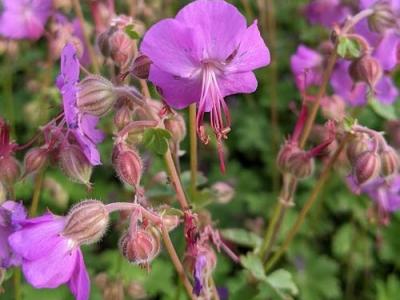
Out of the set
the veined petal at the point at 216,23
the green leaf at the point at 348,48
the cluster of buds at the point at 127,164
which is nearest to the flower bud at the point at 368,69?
the green leaf at the point at 348,48

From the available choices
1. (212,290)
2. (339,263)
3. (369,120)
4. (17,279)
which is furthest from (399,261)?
(17,279)

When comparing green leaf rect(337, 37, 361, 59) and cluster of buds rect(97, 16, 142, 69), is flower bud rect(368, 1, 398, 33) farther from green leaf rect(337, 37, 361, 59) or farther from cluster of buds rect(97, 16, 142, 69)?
cluster of buds rect(97, 16, 142, 69)

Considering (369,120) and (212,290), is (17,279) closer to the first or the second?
(212,290)

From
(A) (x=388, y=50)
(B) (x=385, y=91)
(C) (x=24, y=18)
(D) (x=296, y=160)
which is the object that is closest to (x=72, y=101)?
(D) (x=296, y=160)

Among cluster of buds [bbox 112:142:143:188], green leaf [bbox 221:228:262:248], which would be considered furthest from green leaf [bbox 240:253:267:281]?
cluster of buds [bbox 112:142:143:188]

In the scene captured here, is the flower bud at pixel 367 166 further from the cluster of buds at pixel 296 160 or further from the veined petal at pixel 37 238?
the veined petal at pixel 37 238

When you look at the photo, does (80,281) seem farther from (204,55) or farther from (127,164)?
(204,55)
